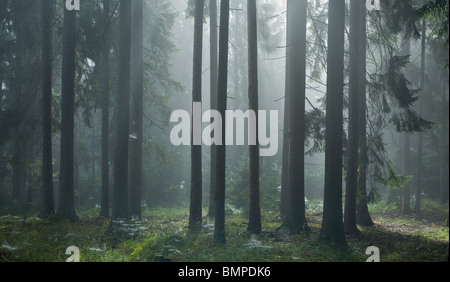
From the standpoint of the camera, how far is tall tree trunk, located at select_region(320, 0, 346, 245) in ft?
31.5

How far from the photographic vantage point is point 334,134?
9641 millimetres

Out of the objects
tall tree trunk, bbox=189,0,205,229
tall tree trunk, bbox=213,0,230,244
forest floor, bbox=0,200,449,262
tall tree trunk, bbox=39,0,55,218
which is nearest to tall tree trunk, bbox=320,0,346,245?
forest floor, bbox=0,200,449,262

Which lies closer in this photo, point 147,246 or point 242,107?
point 147,246

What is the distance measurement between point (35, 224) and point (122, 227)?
300 cm

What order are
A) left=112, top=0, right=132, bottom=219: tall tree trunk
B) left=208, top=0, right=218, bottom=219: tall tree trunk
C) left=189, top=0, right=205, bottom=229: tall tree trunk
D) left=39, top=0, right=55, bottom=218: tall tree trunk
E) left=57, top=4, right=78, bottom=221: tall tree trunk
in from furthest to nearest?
left=208, top=0, right=218, bottom=219: tall tree trunk < left=39, top=0, right=55, bottom=218: tall tree trunk < left=57, top=4, right=78, bottom=221: tall tree trunk < left=189, top=0, right=205, bottom=229: tall tree trunk < left=112, top=0, right=132, bottom=219: tall tree trunk

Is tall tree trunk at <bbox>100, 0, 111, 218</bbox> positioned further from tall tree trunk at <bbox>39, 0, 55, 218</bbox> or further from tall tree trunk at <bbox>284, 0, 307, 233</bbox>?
tall tree trunk at <bbox>284, 0, 307, 233</bbox>

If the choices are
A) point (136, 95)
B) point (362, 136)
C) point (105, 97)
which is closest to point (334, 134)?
point (362, 136)

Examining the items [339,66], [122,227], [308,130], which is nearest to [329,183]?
[339,66]

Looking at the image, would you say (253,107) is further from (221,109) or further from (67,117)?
(67,117)

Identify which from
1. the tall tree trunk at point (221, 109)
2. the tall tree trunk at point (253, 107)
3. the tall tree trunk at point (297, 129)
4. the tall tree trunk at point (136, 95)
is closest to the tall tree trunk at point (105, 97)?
the tall tree trunk at point (136, 95)

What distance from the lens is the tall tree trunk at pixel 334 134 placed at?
9.60 meters

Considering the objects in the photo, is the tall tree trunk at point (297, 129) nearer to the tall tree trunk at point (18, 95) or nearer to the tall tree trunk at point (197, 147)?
the tall tree trunk at point (197, 147)

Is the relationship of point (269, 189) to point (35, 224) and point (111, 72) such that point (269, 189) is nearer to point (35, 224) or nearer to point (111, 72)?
point (111, 72)
